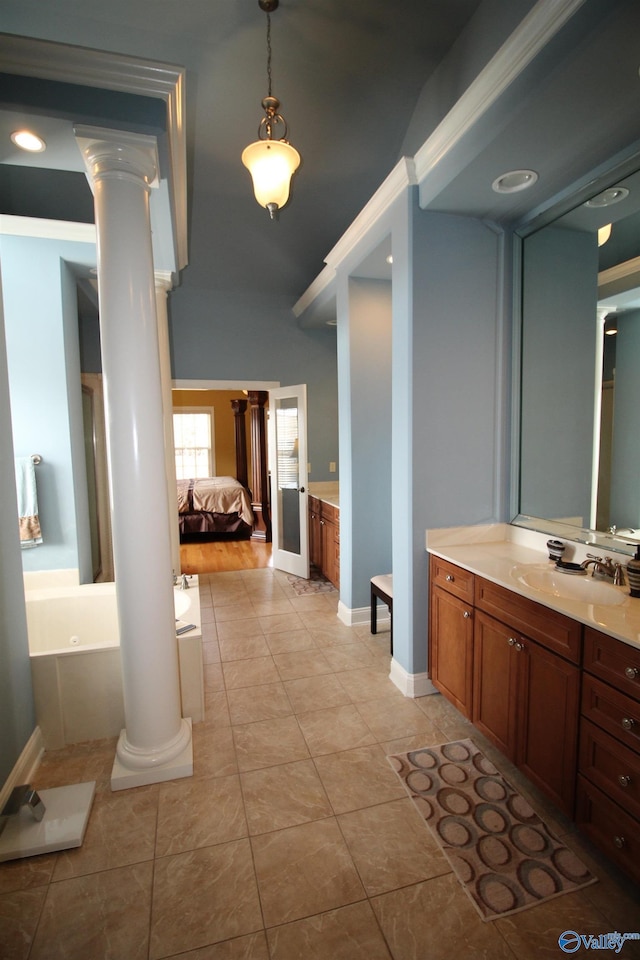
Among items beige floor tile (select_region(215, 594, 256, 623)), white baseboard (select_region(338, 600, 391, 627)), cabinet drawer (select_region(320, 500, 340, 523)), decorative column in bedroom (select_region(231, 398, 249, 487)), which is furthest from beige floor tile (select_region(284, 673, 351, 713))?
decorative column in bedroom (select_region(231, 398, 249, 487))

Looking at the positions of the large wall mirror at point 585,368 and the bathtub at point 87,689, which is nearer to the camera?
the large wall mirror at point 585,368

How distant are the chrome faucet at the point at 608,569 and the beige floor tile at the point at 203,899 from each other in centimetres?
180

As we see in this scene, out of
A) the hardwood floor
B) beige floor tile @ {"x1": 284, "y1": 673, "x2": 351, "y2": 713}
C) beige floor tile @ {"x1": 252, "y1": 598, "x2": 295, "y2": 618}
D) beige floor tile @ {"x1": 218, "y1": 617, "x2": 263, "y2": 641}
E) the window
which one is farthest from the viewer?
the window

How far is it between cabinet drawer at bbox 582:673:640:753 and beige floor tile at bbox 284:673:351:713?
142 cm

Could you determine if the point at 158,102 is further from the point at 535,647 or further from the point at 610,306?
the point at 535,647

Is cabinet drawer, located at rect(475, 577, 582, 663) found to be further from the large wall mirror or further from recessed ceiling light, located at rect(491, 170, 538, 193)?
recessed ceiling light, located at rect(491, 170, 538, 193)

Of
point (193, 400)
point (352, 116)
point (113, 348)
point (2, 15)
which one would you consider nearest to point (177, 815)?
point (113, 348)

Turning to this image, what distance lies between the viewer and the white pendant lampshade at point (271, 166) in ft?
6.74

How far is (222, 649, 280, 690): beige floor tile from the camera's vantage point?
2891mm

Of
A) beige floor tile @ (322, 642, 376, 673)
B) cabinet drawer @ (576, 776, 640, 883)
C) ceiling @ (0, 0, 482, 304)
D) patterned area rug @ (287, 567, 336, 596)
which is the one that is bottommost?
beige floor tile @ (322, 642, 376, 673)

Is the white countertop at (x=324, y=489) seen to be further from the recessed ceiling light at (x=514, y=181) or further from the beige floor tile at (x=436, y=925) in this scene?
the beige floor tile at (x=436, y=925)

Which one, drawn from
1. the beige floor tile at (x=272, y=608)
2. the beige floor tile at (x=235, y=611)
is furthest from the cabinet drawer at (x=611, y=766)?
the beige floor tile at (x=235, y=611)

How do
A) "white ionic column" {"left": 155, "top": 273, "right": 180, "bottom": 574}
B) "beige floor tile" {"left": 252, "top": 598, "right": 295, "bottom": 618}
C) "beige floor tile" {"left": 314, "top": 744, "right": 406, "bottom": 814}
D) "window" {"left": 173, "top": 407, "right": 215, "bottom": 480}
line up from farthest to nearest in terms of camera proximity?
"window" {"left": 173, "top": 407, "right": 215, "bottom": 480} < "beige floor tile" {"left": 252, "top": 598, "right": 295, "bottom": 618} < "white ionic column" {"left": 155, "top": 273, "right": 180, "bottom": 574} < "beige floor tile" {"left": 314, "top": 744, "right": 406, "bottom": 814}

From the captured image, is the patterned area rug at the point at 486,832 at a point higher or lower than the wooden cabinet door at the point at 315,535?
lower
